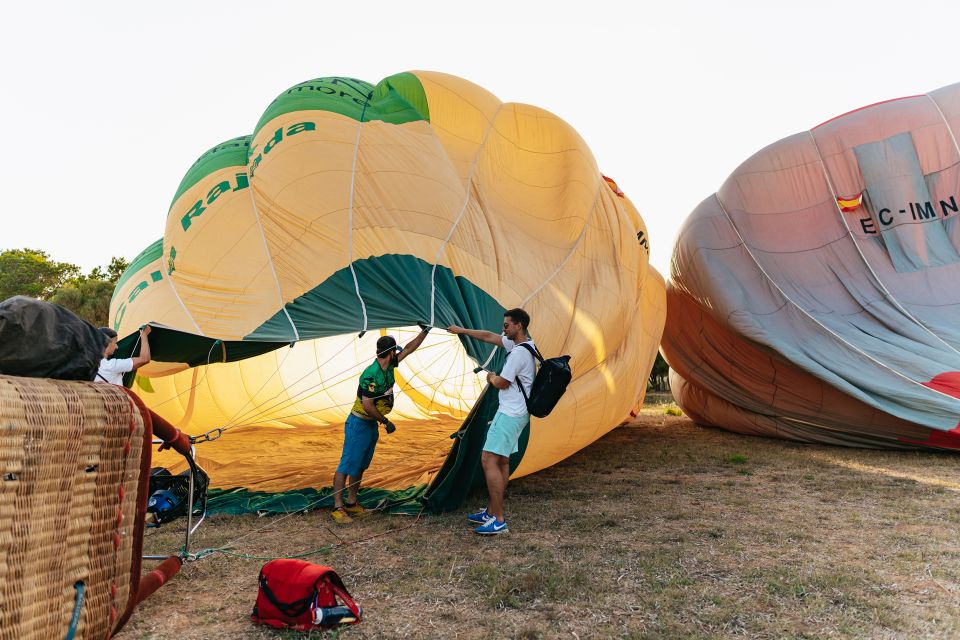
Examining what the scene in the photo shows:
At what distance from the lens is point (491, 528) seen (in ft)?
13.4

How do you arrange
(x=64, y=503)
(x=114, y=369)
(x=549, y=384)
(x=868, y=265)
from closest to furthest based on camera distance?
(x=64, y=503) → (x=549, y=384) → (x=114, y=369) → (x=868, y=265)

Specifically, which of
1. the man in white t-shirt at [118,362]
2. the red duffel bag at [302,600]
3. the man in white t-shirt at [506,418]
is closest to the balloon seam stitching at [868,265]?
the man in white t-shirt at [506,418]

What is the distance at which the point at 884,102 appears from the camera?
8.04 metres

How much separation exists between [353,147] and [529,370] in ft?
7.32

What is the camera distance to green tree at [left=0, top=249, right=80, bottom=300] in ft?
79.6

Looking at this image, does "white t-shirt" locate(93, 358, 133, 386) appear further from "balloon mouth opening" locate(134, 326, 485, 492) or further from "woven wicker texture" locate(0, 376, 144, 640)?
"woven wicker texture" locate(0, 376, 144, 640)

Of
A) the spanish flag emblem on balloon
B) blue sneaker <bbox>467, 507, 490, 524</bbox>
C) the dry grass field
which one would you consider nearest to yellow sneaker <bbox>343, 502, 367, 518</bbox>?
the dry grass field

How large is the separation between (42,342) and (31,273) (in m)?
27.3

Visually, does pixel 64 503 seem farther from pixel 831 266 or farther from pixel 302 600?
pixel 831 266

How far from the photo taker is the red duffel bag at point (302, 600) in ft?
9.04

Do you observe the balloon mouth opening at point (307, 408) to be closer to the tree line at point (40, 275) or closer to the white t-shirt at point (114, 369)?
the white t-shirt at point (114, 369)

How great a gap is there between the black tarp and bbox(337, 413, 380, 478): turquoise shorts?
2.54 metres

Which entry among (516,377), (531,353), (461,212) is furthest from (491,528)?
(461,212)

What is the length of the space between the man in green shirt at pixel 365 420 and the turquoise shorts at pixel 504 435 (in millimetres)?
846
